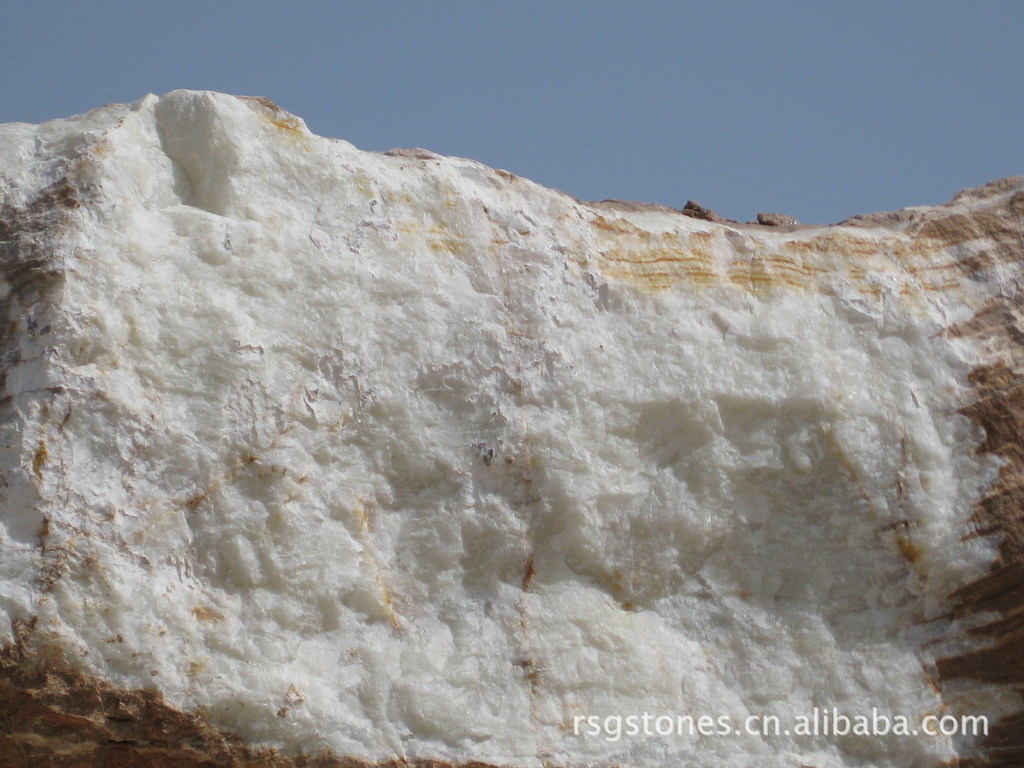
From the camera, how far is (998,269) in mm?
5258

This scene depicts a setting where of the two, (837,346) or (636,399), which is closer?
(636,399)

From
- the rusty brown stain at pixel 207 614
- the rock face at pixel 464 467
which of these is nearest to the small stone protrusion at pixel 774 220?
the rock face at pixel 464 467

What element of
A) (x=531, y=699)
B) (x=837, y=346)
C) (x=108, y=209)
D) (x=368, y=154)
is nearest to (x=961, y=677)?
(x=837, y=346)

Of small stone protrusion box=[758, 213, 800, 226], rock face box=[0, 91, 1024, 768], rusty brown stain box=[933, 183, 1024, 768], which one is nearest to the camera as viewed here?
rock face box=[0, 91, 1024, 768]

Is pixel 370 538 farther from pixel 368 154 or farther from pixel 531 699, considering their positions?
pixel 368 154

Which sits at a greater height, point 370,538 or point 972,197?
point 972,197

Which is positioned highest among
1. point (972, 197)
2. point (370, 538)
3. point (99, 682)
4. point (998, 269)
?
point (972, 197)

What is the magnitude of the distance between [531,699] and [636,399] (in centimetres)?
127

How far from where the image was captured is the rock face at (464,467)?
3.62 metres

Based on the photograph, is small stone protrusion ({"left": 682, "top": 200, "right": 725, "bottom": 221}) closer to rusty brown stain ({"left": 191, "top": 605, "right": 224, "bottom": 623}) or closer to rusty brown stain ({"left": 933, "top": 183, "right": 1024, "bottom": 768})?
rusty brown stain ({"left": 933, "top": 183, "right": 1024, "bottom": 768})

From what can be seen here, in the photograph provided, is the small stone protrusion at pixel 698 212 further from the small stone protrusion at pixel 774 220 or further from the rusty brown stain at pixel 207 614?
the rusty brown stain at pixel 207 614

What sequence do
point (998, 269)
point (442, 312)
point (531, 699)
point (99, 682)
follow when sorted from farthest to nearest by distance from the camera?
point (998, 269) → point (442, 312) → point (531, 699) → point (99, 682)

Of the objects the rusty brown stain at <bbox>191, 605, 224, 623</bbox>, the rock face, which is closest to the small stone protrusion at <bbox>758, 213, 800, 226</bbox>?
the rock face

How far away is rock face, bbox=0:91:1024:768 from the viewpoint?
3.62 meters
